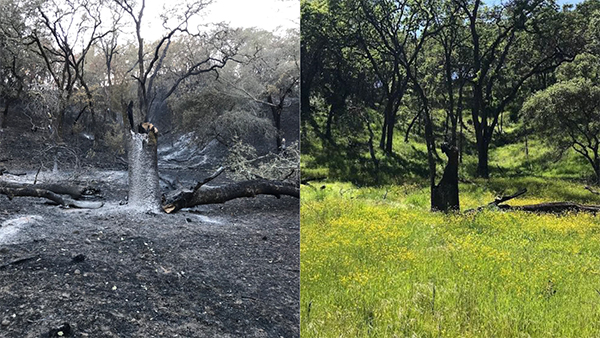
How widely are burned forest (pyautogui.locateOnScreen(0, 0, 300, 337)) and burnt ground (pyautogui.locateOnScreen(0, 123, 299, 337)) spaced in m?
→ 0.02

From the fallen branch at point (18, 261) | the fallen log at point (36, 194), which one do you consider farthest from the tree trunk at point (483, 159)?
the fallen log at point (36, 194)

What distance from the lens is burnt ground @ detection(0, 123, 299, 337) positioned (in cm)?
287

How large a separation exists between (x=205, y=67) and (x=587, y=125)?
555cm

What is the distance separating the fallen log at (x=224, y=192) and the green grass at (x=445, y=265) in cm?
325

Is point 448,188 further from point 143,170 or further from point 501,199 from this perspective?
point 143,170

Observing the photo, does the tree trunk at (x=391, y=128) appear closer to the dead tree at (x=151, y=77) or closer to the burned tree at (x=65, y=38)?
the dead tree at (x=151, y=77)

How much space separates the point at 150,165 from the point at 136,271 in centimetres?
257

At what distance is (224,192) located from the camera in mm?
6586

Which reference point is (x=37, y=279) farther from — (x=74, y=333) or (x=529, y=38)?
(x=529, y=38)

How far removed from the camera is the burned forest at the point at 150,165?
3.36 m

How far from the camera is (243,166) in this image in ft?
24.1

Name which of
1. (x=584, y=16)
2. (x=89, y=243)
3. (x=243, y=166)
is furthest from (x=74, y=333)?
(x=243, y=166)

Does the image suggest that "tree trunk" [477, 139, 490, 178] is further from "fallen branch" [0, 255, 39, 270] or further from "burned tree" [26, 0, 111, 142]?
"burned tree" [26, 0, 111, 142]

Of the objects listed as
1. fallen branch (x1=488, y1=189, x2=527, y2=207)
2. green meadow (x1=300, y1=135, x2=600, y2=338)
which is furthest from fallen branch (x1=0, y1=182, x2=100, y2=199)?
fallen branch (x1=488, y1=189, x2=527, y2=207)
